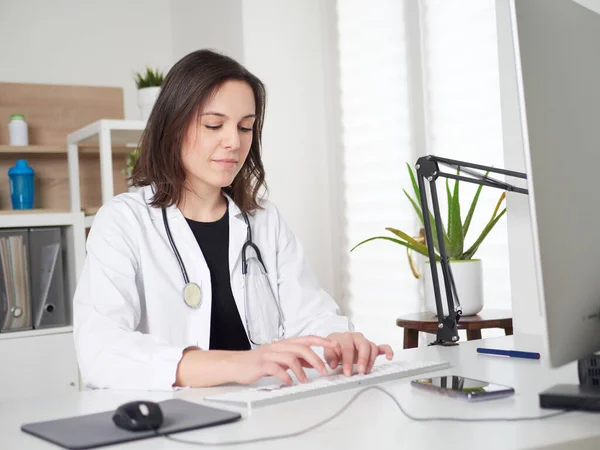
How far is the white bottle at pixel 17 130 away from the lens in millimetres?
3684

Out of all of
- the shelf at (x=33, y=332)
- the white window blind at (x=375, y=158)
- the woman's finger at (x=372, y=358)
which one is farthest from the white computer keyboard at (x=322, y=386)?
the shelf at (x=33, y=332)

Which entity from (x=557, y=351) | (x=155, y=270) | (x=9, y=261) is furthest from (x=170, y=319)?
(x=9, y=261)

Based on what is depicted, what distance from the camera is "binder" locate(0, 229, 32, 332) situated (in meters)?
3.10

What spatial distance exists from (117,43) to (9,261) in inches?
57.6

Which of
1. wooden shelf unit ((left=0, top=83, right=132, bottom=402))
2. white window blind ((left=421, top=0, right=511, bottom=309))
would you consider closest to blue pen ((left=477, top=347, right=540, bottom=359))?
white window blind ((left=421, top=0, right=511, bottom=309))

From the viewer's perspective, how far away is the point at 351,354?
1.36 metres

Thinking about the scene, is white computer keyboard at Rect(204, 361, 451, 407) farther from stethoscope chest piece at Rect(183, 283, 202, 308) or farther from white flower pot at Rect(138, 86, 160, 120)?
white flower pot at Rect(138, 86, 160, 120)

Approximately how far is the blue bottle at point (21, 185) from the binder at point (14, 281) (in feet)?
1.67

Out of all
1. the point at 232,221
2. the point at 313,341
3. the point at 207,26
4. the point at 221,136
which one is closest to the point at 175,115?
the point at 221,136

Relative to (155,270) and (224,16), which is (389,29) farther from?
(155,270)

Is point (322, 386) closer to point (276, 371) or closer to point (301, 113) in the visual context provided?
point (276, 371)

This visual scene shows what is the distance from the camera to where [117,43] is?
4.05 metres

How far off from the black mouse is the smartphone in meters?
0.42

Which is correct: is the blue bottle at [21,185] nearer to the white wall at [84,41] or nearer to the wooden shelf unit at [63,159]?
the wooden shelf unit at [63,159]
